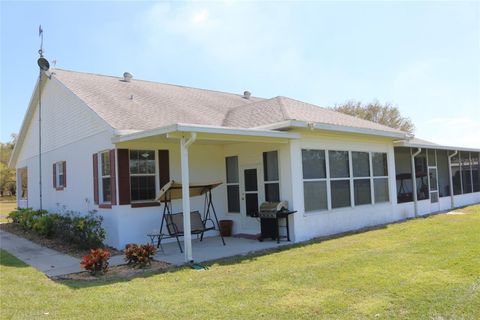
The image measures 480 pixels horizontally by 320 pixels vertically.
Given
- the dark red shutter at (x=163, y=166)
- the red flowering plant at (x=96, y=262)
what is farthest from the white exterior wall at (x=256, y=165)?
the red flowering plant at (x=96, y=262)

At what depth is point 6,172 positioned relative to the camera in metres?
45.7

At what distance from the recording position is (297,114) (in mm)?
11992

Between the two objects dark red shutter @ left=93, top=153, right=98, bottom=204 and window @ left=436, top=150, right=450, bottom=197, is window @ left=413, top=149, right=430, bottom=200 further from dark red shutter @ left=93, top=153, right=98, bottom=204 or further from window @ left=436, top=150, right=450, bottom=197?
dark red shutter @ left=93, top=153, right=98, bottom=204

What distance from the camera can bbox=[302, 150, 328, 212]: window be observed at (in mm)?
11117

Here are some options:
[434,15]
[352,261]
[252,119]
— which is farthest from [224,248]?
[434,15]

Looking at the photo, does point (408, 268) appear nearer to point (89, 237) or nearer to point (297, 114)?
point (297, 114)

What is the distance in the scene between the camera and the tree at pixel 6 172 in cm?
4568

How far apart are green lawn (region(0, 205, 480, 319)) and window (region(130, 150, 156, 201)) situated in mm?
3152

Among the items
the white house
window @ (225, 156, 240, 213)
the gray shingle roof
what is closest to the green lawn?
the white house

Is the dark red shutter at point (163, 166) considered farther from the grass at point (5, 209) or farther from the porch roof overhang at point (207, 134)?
the grass at point (5, 209)

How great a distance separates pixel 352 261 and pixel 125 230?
5.66m

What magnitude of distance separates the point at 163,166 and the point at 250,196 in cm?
262

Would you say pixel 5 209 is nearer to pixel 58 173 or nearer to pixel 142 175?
pixel 58 173

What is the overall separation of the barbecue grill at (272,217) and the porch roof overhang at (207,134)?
Result: 5.49ft
